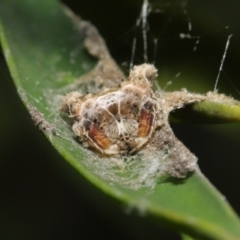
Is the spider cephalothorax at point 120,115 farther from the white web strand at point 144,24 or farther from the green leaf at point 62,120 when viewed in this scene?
the white web strand at point 144,24

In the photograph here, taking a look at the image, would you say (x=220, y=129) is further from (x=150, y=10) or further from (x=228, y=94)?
(x=150, y=10)

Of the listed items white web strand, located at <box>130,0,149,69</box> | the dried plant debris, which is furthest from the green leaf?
white web strand, located at <box>130,0,149,69</box>

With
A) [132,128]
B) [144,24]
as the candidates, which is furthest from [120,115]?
[144,24]

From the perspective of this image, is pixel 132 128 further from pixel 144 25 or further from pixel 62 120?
pixel 144 25

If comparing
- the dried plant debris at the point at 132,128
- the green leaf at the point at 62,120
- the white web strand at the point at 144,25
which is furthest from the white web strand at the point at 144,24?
the dried plant debris at the point at 132,128

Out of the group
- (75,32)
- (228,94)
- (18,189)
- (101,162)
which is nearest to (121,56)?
(75,32)

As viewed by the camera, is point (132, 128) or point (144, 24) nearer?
point (132, 128)

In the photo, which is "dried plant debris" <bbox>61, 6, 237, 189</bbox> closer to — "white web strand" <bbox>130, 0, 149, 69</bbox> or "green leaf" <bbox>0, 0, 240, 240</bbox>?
"green leaf" <bbox>0, 0, 240, 240</bbox>
